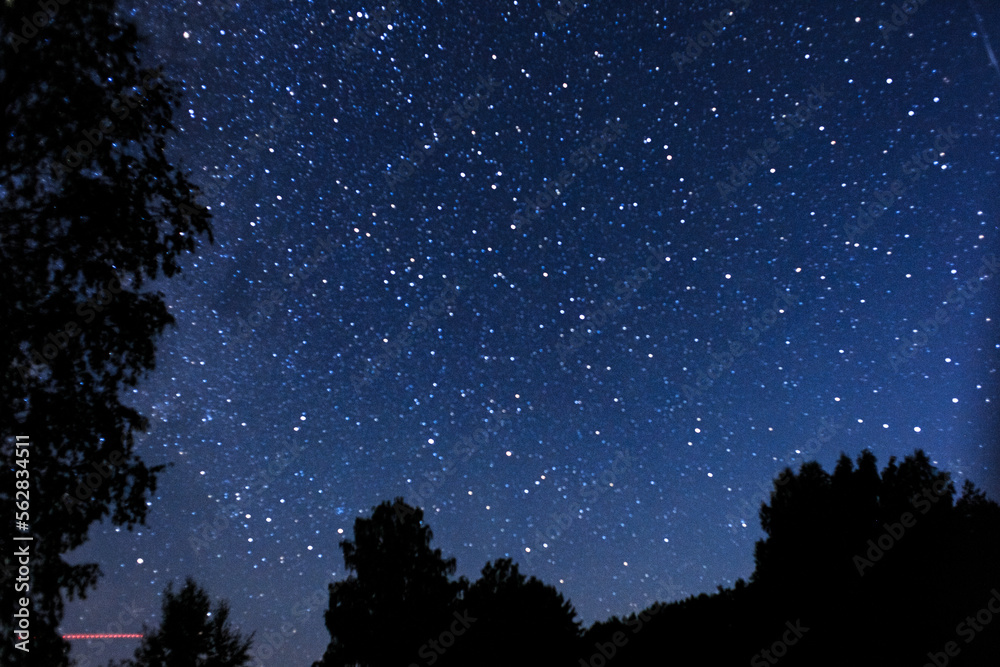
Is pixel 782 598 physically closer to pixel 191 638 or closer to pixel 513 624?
pixel 513 624

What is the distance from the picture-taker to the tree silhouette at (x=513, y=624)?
757 inches

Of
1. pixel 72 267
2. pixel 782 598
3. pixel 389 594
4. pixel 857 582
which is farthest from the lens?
pixel 389 594

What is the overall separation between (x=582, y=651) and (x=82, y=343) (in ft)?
66.0

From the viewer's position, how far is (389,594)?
1941 centimetres

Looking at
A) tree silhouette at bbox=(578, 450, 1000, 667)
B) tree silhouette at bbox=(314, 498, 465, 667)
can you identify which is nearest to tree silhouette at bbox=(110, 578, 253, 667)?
tree silhouette at bbox=(314, 498, 465, 667)

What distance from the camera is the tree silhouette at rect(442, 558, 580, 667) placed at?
1922cm

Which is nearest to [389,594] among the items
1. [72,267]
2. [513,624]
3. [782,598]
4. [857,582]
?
[513,624]

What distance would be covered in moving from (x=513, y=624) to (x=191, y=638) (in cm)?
1279

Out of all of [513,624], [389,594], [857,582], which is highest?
[389,594]

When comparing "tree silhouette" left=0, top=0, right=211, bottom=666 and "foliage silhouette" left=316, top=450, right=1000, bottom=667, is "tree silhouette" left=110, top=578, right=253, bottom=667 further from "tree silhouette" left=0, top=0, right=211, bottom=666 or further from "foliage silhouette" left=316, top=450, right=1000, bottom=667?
"tree silhouette" left=0, top=0, right=211, bottom=666

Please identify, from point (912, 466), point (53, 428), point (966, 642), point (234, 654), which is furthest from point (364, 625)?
point (912, 466)

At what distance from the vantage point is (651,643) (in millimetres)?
17422

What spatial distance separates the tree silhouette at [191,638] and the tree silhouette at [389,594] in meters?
5.24

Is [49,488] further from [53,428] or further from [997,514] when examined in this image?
[997,514]
